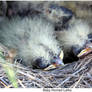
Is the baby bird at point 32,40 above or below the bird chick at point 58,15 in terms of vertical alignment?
below

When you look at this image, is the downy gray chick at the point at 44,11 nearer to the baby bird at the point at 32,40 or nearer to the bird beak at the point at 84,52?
the baby bird at the point at 32,40

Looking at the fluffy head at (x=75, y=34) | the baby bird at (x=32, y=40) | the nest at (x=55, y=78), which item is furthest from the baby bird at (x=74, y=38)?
the nest at (x=55, y=78)

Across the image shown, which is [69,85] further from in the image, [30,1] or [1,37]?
[30,1]

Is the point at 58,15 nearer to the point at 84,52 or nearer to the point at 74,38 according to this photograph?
the point at 74,38

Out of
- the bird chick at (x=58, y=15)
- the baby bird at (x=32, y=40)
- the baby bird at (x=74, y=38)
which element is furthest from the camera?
the bird chick at (x=58, y=15)

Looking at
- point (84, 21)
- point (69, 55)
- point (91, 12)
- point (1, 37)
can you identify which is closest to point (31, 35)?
point (1, 37)
